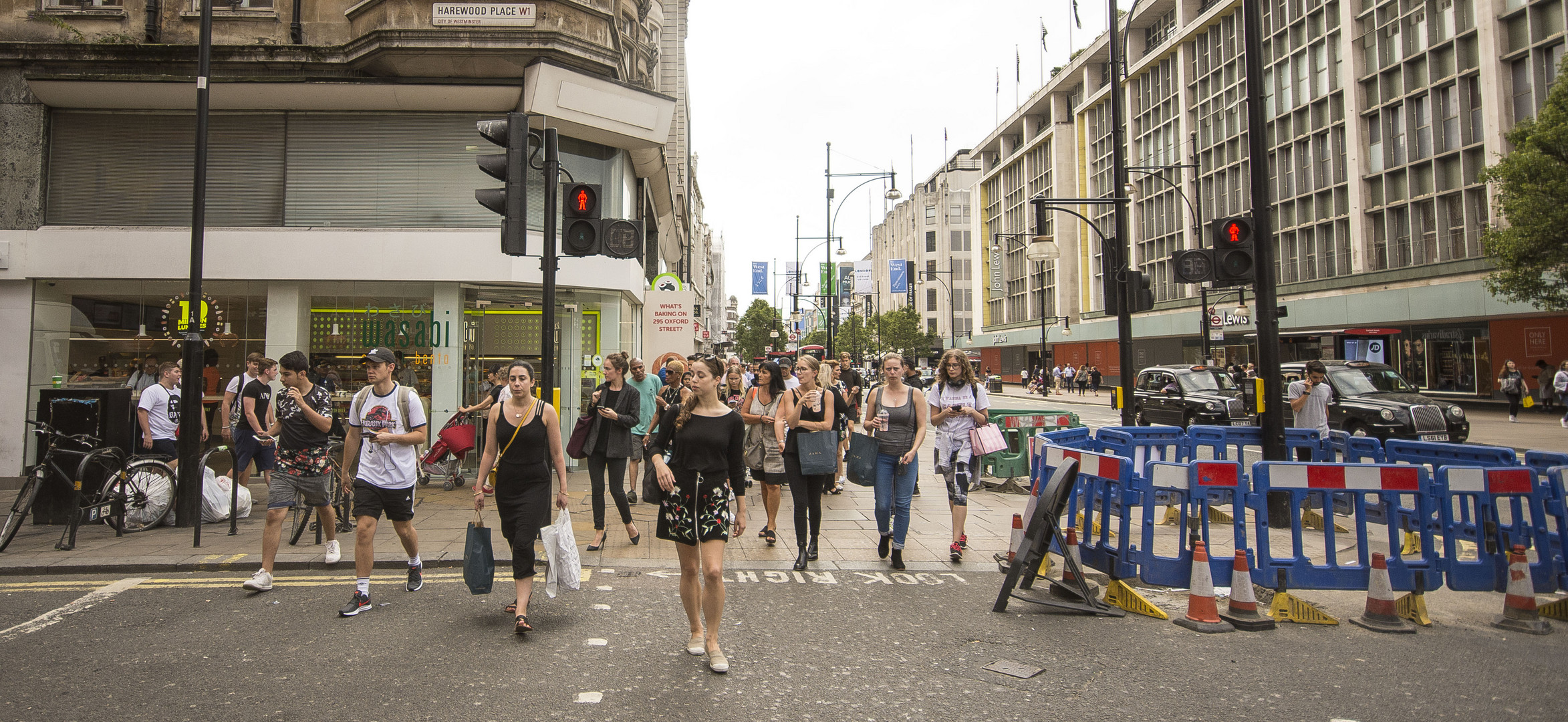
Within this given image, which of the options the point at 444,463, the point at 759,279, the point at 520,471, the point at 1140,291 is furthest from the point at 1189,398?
the point at 759,279

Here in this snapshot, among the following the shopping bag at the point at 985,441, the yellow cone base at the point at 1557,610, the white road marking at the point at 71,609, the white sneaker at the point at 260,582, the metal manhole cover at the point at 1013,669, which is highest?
the shopping bag at the point at 985,441

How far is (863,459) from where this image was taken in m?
6.73

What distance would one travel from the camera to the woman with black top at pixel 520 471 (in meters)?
5.12

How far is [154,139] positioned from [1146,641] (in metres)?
15.3

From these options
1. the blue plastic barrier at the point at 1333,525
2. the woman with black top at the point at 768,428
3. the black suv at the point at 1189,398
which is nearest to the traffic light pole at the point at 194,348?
the woman with black top at the point at 768,428

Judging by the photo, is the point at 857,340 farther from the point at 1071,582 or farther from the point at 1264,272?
the point at 1071,582

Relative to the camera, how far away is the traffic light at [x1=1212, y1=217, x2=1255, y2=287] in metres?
8.47

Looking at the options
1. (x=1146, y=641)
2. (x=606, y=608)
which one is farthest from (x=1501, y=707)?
(x=606, y=608)

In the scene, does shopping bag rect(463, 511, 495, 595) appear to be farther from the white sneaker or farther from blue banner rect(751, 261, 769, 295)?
blue banner rect(751, 261, 769, 295)

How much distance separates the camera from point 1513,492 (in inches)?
216

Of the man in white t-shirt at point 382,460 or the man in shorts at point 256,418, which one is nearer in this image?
the man in white t-shirt at point 382,460

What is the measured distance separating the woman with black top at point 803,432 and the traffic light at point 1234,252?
461cm

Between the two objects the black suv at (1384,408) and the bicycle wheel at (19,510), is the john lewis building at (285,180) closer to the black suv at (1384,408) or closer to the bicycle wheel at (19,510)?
the bicycle wheel at (19,510)

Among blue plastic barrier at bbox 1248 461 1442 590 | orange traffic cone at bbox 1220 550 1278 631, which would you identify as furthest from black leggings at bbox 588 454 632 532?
blue plastic barrier at bbox 1248 461 1442 590
